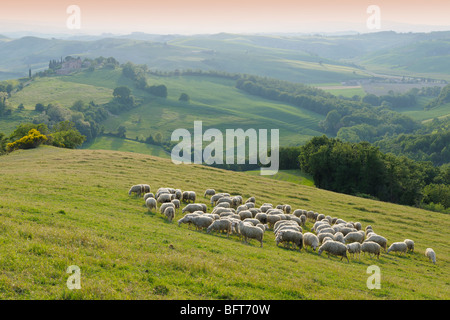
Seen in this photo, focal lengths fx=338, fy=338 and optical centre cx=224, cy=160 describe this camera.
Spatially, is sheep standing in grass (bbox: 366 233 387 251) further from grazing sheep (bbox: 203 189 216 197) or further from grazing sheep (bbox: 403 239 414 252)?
grazing sheep (bbox: 203 189 216 197)

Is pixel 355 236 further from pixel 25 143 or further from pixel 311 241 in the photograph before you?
pixel 25 143

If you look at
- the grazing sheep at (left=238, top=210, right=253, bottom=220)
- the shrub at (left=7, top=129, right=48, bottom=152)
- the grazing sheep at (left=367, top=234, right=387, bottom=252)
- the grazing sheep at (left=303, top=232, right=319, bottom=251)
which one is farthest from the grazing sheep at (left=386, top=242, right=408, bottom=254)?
the shrub at (left=7, top=129, right=48, bottom=152)

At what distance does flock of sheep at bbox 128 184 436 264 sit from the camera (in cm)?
2175

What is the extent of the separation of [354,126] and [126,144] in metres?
132

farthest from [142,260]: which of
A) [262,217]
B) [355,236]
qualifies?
[355,236]

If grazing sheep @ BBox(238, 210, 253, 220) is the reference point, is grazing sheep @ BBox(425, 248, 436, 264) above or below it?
below

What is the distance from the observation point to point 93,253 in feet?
41.5

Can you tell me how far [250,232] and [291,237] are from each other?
109 inches

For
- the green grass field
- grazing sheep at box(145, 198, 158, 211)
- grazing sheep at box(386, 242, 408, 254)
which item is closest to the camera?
grazing sheep at box(386, 242, 408, 254)

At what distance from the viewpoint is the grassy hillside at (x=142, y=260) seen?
10.7 m

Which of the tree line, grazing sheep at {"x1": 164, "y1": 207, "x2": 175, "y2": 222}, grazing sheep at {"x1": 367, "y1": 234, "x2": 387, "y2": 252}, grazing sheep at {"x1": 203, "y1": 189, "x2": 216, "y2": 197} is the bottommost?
the tree line

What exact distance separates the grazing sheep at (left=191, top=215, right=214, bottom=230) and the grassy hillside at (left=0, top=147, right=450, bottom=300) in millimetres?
1666

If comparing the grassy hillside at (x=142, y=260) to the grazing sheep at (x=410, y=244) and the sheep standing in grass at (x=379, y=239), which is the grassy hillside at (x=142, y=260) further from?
the sheep standing in grass at (x=379, y=239)

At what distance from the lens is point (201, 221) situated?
2259 centimetres
